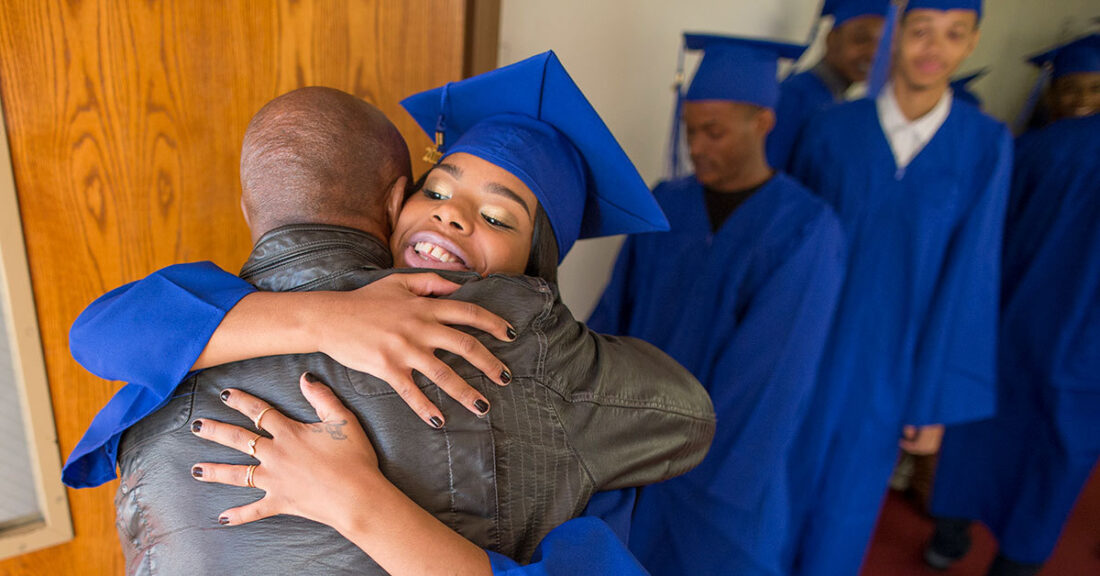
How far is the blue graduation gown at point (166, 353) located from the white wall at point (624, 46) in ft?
4.04

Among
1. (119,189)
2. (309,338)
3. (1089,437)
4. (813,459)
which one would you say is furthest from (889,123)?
(119,189)

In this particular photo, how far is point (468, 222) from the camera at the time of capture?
35.4 inches

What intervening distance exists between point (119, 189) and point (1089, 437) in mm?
3288

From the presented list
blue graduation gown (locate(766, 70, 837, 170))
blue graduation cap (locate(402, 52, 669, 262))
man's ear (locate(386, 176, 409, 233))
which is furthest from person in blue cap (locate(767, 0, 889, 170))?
man's ear (locate(386, 176, 409, 233))

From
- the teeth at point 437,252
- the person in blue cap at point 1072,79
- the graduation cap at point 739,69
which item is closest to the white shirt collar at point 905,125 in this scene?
the graduation cap at point 739,69

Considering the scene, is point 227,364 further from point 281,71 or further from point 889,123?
point 889,123

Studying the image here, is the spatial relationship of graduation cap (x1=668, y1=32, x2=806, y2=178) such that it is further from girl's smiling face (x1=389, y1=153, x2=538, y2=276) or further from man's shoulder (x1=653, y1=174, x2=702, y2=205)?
girl's smiling face (x1=389, y1=153, x2=538, y2=276)

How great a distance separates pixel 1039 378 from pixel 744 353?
167 centimetres

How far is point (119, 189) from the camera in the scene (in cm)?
117

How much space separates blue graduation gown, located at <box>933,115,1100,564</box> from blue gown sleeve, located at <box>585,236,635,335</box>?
178 cm

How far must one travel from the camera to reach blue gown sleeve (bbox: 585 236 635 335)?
6.67ft

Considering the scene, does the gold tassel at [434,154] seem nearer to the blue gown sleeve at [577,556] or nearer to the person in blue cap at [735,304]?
the blue gown sleeve at [577,556]

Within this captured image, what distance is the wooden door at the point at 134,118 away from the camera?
1062mm

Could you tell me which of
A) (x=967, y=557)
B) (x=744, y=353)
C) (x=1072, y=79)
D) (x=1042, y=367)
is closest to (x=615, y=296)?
(x=744, y=353)
